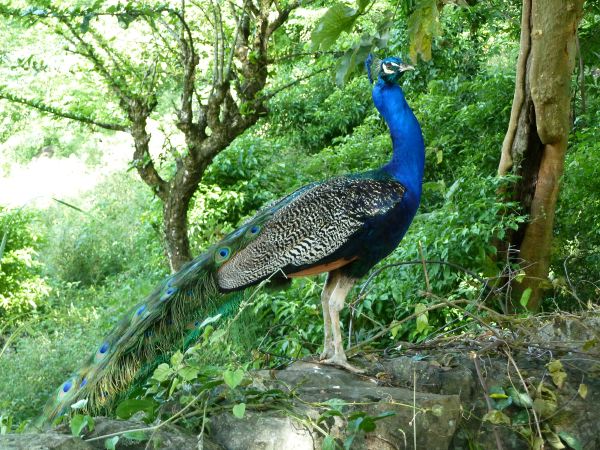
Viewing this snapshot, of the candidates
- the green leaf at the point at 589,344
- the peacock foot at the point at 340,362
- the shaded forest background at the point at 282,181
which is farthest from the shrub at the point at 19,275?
the green leaf at the point at 589,344

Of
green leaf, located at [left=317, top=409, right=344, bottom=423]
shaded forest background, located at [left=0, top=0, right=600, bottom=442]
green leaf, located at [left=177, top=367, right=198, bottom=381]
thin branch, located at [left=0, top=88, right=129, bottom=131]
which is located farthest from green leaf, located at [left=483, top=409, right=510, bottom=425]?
thin branch, located at [left=0, top=88, right=129, bottom=131]

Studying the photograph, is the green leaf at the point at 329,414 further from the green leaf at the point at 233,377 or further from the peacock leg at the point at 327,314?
the peacock leg at the point at 327,314

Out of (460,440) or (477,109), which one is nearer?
(460,440)

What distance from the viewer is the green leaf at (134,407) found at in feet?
7.98

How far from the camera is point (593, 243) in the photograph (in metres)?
5.62

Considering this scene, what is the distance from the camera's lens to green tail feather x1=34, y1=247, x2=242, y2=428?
3098 millimetres

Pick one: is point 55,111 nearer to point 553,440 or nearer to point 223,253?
point 223,253

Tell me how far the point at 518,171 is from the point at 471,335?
1.89 metres

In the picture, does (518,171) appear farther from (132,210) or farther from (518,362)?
(132,210)

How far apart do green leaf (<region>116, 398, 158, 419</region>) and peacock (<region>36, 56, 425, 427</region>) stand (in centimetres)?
69

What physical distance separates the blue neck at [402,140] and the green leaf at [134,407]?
64.1 inches

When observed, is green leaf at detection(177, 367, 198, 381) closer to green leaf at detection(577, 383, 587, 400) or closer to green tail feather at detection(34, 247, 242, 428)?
green tail feather at detection(34, 247, 242, 428)

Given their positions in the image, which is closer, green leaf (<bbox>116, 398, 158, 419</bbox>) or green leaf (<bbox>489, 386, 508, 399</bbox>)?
green leaf (<bbox>116, 398, 158, 419</bbox>)

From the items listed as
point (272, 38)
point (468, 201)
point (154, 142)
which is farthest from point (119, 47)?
point (154, 142)
